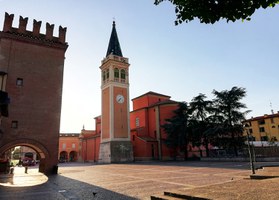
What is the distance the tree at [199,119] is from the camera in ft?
105

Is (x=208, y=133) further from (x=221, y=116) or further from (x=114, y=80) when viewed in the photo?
(x=114, y=80)

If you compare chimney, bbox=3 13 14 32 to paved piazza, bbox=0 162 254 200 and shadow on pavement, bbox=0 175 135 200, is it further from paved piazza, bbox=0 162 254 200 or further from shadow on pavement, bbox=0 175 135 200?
shadow on pavement, bbox=0 175 135 200

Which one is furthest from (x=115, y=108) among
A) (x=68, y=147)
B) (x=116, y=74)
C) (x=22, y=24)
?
(x=68, y=147)

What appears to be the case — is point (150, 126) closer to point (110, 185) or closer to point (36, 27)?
point (36, 27)

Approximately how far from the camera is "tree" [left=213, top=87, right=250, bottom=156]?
1111 inches

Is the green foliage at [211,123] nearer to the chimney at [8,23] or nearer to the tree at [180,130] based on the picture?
the tree at [180,130]

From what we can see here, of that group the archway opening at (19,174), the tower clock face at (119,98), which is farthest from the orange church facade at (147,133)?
the archway opening at (19,174)

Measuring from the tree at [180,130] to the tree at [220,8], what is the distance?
101 feet

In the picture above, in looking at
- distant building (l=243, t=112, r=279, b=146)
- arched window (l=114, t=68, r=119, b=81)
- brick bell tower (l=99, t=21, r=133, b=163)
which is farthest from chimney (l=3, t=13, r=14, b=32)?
distant building (l=243, t=112, r=279, b=146)

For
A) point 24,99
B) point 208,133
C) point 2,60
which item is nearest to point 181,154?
point 208,133

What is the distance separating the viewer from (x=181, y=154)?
128 ft

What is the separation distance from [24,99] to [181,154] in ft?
96.3

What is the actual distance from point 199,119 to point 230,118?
5.42 m

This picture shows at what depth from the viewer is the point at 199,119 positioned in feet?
110
